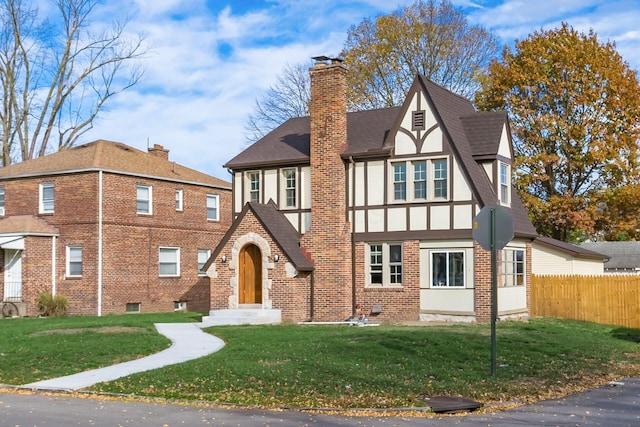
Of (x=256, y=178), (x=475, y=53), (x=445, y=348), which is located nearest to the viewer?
(x=445, y=348)

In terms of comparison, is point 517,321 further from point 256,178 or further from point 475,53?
point 475,53

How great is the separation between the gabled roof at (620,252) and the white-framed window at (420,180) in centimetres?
4038

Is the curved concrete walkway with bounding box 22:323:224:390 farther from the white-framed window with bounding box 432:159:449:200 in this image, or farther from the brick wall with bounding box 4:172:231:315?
the brick wall with bounding box 4:172:231:315

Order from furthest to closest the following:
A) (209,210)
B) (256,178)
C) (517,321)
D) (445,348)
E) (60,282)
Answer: (209,210) → (60,282) → (256,178) → (517,321) → (445,348)

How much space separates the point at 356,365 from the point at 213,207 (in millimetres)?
25440

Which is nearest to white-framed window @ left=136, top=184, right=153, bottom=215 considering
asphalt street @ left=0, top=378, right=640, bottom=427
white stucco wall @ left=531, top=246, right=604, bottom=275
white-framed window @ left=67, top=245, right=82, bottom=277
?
white-framed window @ left=67, top=245, right=82, bottom=277

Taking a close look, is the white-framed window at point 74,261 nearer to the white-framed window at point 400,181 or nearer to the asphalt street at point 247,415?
the white-framed window at point 400,181

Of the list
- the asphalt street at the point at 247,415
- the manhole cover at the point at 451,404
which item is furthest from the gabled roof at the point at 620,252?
the manhole cover at the point at 451,404

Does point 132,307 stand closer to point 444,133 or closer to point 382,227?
point 382,227

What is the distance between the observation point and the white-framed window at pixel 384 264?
2792 cm

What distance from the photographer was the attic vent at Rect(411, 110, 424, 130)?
27547 mm

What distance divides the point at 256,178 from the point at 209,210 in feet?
31.8

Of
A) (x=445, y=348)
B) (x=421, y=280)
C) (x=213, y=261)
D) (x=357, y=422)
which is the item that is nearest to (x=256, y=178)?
(x=213, y=261)

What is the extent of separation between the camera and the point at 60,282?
34.5 meters
